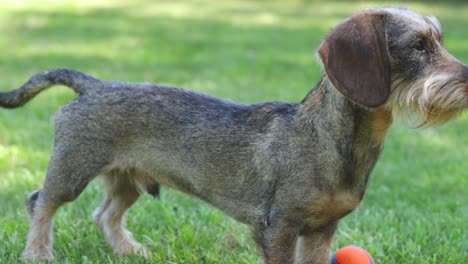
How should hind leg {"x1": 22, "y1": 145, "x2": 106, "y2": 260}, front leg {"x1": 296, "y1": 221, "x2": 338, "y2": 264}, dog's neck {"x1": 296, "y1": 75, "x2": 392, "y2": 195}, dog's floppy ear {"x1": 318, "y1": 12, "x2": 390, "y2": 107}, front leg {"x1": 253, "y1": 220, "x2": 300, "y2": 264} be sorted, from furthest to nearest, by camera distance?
1. hind leg {"x1": 22, "y1": 145, "x2": 106, "y2": 260}
2. front leg {"x1": 296, "y1": 221, "x2": 338, "y2": 264}
3. front leg {"x1": 253, "y1": 220, "x2": 300, "y2": 264}
4. dog's neck {"x1": 296, "y1": 75, "x2": 392, "y2": 195}
5. dog's floppy ear {"x1": 318, "y1": 12, "x2": 390, "y2": 107}

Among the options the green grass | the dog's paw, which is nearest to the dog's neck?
the green grass

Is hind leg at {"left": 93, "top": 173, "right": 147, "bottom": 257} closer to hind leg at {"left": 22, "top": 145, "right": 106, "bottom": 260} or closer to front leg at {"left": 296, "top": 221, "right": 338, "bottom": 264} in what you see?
hind leg at {"left": 22, "top": 145, "right": 106, "bottom": 260}

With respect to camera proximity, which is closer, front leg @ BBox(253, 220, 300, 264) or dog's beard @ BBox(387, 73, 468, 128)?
dog's beard @ BBox(387, 73, 468, 128)

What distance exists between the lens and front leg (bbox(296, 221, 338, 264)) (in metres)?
4.97

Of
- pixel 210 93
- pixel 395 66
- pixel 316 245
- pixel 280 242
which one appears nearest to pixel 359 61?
pixel 395 66

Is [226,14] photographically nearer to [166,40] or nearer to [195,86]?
[166,40]

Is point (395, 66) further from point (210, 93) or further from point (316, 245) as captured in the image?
point (210, 93)

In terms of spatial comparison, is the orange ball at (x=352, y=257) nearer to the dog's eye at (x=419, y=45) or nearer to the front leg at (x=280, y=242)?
the front leg at (x=280, y=242)

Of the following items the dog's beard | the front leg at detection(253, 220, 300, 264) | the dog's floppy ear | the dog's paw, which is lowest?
the dog's paw


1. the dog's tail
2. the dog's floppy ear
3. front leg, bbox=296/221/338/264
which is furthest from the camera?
the dog's tail

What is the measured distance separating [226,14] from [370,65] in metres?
18.0

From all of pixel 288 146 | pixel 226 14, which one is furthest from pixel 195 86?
pixel 226 14

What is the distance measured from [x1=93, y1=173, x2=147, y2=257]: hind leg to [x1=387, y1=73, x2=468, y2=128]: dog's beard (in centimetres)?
218

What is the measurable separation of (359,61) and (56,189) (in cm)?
244
